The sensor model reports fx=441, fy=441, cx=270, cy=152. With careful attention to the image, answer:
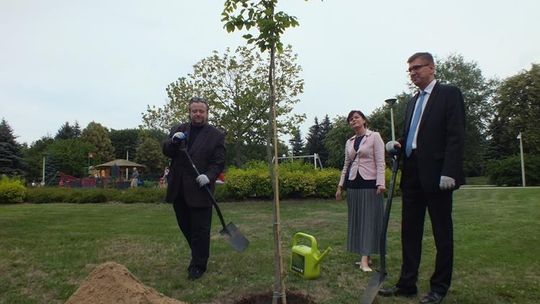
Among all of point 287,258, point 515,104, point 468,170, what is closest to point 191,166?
point 287,258

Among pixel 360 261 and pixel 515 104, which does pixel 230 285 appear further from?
pixel 515 104

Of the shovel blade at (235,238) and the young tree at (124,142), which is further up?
the young tree at (124,142)

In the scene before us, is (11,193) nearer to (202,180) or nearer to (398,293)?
(202,180)

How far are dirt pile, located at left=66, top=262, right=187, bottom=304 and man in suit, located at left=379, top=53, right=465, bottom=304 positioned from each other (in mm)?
2031

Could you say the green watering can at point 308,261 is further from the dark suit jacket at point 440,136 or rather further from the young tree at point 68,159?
the young tree at point 68,159

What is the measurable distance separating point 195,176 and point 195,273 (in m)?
0.98

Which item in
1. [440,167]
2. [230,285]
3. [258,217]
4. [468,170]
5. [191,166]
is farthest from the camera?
[468,170]

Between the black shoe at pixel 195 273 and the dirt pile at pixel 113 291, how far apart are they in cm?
129

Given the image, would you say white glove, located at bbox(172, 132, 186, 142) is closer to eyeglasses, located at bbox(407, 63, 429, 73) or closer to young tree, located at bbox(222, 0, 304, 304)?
young tree, located at bbox(222, 0, 304, 304)

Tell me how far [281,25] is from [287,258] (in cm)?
299

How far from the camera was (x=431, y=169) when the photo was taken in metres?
3.64

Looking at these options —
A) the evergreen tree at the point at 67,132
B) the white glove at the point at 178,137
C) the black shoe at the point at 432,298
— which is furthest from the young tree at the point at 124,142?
the black shoe at the point at 432,298

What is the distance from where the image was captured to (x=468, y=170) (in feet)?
169

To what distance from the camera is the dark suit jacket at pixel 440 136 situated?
11.5 ft
